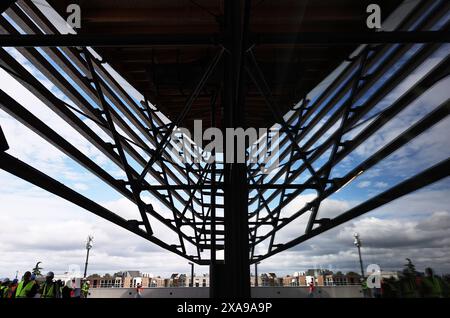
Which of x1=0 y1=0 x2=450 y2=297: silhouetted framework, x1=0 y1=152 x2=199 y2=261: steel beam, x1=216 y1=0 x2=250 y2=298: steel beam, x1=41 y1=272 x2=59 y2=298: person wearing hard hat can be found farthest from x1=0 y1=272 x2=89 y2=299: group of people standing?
x1=216 y1=0 x2=250 y2=298: steel beam

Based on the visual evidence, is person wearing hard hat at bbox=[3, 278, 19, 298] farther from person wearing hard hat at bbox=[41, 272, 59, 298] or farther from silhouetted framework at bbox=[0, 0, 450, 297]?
silhouetted framework at bbox=[0, 0, 450, 297]

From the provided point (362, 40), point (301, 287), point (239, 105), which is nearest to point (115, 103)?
point (239, 105)

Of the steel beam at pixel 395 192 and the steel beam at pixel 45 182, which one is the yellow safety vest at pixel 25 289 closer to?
the steel beam at pixel 45 182

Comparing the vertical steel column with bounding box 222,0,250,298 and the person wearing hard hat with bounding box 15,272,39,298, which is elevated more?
the vertical steel column with bounding box 222,0,250,298

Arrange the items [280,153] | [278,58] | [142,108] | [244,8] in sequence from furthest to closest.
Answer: [280,153] → [142,108] → [278,58] → [244,8]

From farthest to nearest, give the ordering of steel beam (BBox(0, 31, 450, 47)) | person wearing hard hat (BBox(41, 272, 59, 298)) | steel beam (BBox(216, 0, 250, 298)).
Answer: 1. person wearing hard hat (BBox(41, 272, 59, 298))
2. steel beam (BBox(216, 0, 250, 298))
3. steel beam (BBox(0, 31, 450, 47))

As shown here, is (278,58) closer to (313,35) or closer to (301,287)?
(313,35)

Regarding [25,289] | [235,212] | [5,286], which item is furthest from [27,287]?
[235,212]

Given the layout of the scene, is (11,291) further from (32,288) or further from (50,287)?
(32,288)
